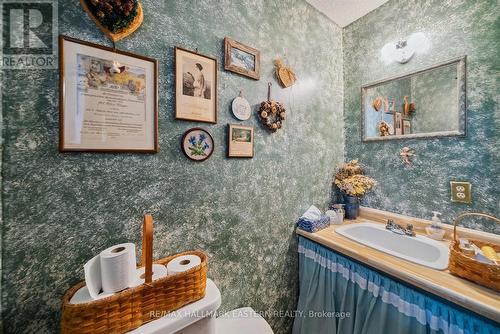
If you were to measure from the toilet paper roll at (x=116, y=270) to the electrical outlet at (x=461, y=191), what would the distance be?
73.7 inches

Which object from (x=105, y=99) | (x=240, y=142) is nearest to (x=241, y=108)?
(x=240, y=142)

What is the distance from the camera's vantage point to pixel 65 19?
0.73 m

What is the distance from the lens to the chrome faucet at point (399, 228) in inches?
51.2

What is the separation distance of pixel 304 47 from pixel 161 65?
1175mm

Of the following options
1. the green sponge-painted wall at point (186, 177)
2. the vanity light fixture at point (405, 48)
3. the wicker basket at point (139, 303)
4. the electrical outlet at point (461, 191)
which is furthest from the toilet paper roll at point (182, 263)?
the vanity light fixture at point (405, 48)

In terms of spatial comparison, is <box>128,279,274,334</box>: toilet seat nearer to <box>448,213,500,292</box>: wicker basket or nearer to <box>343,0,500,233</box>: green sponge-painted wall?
<box>448,213,500,292</box>: wicker basket

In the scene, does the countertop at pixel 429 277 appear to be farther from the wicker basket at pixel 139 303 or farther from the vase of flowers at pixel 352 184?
the wicker basket at pixel 139 303

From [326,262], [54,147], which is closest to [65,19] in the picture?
[54,147]

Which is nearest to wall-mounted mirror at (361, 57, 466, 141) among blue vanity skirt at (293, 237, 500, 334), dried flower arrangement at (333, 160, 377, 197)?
dried flower arrangement at (333, 160, 377, 197)

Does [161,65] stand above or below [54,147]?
above

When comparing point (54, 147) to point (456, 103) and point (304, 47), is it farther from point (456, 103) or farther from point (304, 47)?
point (456, 103)

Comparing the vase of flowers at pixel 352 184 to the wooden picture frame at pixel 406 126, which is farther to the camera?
the vase of flowers at pixel 352 184

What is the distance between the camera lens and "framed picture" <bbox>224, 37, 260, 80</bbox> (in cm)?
111

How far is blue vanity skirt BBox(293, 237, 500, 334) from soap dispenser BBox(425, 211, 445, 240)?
59 centimetres
